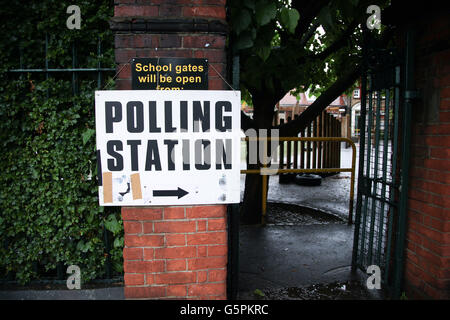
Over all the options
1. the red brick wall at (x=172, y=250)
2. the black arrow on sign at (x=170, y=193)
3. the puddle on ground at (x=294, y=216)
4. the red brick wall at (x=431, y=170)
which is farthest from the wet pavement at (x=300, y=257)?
the black arrow on sign at (x=170, y=193)

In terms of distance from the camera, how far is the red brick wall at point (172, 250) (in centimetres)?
245

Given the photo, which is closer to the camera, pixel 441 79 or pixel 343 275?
pixel 441 79

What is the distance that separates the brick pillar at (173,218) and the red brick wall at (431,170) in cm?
169

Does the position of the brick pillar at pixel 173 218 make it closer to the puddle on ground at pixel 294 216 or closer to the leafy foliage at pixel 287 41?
the leafy foliage at pixel 287 41

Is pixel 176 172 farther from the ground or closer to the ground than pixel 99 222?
farther from the ground

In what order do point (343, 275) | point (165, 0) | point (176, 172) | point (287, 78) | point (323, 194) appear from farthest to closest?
point (323, 194)
point (287, 78)
point (343, 275)
point (176, 172)
point (165, 0)

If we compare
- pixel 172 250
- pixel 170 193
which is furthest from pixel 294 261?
pixel 170 193

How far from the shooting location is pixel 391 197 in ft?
9.80

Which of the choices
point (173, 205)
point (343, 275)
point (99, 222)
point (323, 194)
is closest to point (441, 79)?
point (343, 275)

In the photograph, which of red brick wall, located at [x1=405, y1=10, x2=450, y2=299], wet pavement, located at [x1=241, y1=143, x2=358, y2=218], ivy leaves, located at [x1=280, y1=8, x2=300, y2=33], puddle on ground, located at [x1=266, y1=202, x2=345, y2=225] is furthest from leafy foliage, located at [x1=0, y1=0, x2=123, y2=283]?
wet pavement, located at [x1=241, y1=143, x2=358, y2=218]

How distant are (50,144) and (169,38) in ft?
4.32

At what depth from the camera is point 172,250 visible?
246 cm

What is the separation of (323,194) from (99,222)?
6161 millimetres

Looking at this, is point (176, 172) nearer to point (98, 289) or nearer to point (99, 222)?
point (99, 222)
